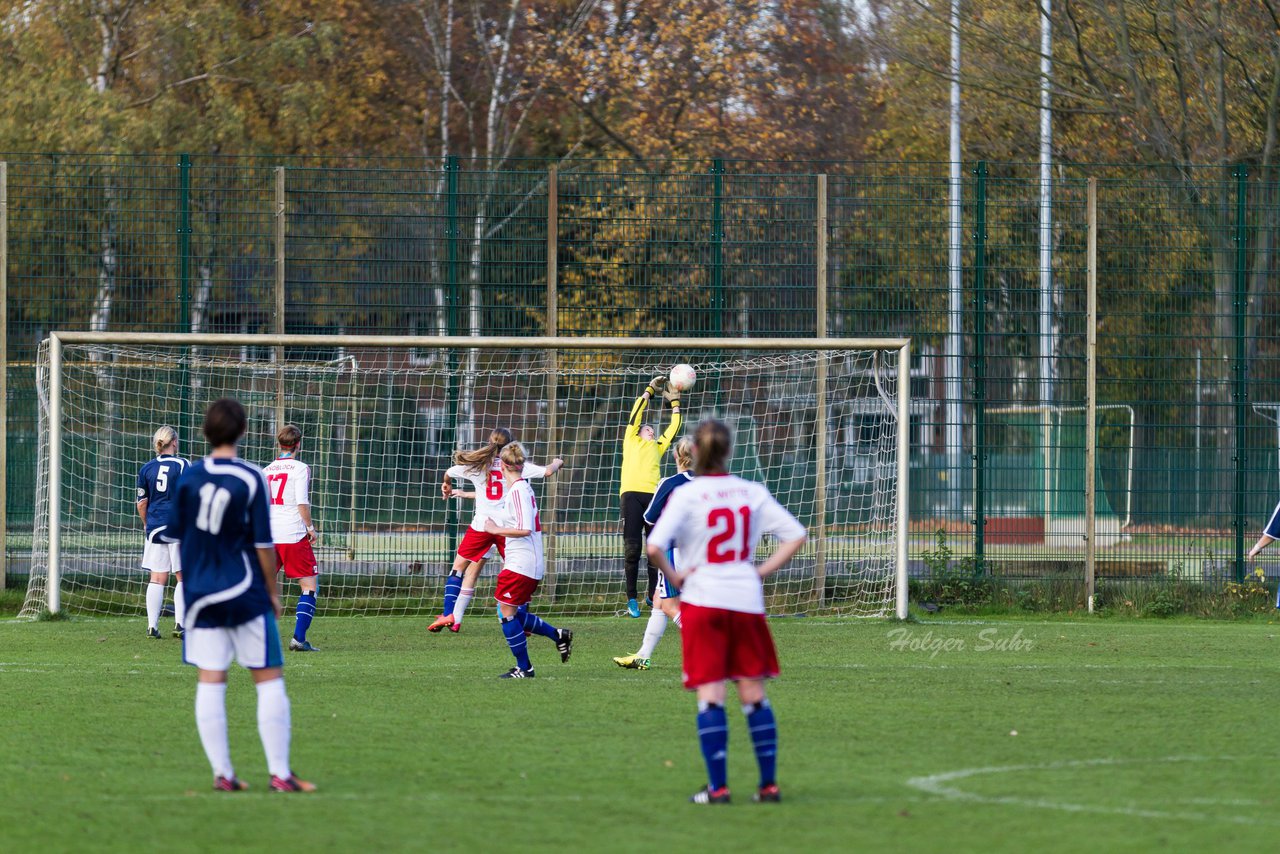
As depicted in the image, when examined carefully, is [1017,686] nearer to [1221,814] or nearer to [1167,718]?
[1167,718]

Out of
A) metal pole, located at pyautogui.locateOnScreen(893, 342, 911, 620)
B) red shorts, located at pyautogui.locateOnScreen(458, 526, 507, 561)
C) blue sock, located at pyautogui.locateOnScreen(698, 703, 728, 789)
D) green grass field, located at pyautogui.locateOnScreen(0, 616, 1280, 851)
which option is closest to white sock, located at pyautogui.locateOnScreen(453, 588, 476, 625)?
red shorts, located at pyautogui.locateOnScreen(458, 526, 507, 561)

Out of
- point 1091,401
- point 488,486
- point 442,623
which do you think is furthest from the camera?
point 1091,401

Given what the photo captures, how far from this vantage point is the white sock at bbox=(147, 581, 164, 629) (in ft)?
45.7

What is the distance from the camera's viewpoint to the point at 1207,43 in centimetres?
2002

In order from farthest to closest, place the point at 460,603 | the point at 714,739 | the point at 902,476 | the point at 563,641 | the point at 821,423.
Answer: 1. the point at 821,423
2. the point at 902,476
3. the point at 460,603
4. the point at 563,641
5. the point at 714,739

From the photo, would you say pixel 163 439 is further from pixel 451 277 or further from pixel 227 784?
pixel 227 784

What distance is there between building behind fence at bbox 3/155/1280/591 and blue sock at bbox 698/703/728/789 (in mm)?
10042

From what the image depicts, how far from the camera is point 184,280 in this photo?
16.8m

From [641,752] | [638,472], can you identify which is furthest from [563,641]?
[638,472]

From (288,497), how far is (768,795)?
7123 millimetres

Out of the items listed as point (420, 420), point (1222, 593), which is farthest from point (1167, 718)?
point (420, 420)

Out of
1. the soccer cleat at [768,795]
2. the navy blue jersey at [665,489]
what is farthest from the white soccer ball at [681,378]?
the soccer cleat at [768,795]

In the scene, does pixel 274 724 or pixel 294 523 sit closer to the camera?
pixel 274 724

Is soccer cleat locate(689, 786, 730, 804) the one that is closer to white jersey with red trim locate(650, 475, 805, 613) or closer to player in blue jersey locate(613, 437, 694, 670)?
white jersey with red trim locate(650, 475, 805, 613)
